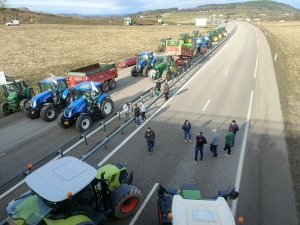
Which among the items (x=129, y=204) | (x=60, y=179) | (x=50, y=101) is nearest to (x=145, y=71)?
(x=50, y=101)

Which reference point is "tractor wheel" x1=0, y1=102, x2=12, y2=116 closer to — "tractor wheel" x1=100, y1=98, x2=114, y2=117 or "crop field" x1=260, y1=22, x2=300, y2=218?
"tractor wheel" x1=100, y1=98, x2=114, y2=117

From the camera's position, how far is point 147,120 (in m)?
14.1

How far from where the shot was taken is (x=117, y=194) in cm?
707

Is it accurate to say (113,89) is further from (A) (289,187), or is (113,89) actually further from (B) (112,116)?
(A) (289,187)

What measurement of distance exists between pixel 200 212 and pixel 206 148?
642cm

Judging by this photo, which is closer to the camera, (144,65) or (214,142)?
(214,142)

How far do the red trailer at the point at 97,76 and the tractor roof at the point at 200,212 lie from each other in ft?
45.8

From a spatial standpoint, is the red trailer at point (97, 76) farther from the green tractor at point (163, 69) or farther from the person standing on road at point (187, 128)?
the person standing on road at point (187, 128)

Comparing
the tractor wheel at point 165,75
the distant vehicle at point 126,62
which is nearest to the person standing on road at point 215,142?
the tractor wheel at point 165,75

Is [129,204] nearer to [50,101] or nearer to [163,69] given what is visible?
[50,101]

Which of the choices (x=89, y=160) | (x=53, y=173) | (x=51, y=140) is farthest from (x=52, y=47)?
(x=53, y=173)

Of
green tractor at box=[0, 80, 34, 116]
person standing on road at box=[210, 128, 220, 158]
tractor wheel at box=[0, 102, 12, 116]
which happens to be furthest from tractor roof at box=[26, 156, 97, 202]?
tractor wheel at box=[0, 102, 12, 116]

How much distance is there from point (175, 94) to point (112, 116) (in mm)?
5985

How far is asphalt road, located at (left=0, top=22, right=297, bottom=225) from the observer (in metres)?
8.12
